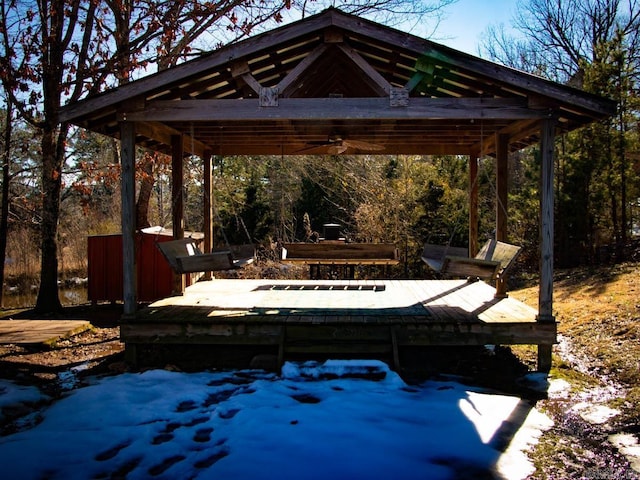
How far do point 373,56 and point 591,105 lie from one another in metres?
2.38

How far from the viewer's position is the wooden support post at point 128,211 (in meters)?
6.13

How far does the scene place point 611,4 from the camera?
63.1 ft

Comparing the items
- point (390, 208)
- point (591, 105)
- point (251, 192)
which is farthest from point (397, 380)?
point (251, 192)

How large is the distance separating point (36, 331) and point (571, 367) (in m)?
6.93

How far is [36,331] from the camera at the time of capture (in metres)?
7.79

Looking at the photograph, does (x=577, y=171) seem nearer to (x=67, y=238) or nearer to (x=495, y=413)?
(x=495, y=413)

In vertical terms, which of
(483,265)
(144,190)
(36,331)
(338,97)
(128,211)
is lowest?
(36,331)

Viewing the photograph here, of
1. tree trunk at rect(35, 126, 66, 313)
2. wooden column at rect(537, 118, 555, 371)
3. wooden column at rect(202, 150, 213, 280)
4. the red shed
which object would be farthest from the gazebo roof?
the red shed

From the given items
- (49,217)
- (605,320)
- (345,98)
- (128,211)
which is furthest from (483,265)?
(49,217)

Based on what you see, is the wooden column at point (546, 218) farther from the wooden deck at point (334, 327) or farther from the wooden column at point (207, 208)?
the wooden column at point (207, 208)

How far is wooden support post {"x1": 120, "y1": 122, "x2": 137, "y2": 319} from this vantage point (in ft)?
20.1

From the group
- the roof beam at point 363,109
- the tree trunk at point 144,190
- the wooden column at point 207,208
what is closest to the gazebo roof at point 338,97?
the roof beam at point 363,109

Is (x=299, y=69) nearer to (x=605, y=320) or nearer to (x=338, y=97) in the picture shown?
(x=338, y=97)

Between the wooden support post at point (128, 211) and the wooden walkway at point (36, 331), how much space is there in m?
1.82
